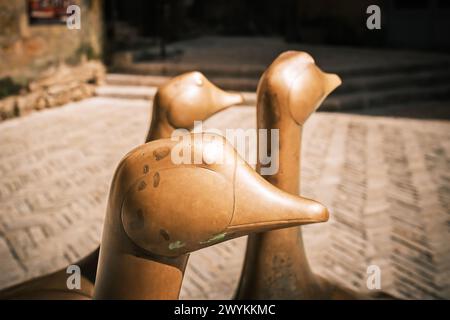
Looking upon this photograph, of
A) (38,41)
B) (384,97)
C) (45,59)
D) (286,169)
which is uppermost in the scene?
(38,41)

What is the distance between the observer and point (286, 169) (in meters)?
1.62

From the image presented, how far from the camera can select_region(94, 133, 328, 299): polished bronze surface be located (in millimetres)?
870

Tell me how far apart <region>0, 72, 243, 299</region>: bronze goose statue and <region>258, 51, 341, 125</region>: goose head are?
0.40 feet

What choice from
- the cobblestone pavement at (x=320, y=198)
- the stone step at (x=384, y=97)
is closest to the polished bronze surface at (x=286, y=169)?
the cobblestone pavement at (x=320, y=198)

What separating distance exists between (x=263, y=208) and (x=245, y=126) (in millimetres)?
5597

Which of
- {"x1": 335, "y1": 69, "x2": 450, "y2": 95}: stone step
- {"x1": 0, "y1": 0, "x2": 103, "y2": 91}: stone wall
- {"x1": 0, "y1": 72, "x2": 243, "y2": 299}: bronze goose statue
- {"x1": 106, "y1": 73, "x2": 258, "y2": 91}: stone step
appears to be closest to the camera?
{"x1": 0, "y1": 72, "x2": 243, "y2": 299}: bronze goose statue

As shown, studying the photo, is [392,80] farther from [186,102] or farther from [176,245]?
[176,245]

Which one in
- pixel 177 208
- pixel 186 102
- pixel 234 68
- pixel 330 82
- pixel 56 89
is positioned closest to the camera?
pixel 177 208

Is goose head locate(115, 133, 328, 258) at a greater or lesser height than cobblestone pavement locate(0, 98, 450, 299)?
greater

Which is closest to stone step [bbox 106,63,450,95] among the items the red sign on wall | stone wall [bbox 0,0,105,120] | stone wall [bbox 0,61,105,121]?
stone wall [bbox 0,61,105,121]

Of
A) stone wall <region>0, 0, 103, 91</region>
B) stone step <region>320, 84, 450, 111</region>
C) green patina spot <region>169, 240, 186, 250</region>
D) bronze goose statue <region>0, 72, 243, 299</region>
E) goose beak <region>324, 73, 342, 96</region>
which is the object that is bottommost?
stone step <region>320, 84, 450, 111</region>

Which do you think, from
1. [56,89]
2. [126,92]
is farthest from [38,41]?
[126,92]

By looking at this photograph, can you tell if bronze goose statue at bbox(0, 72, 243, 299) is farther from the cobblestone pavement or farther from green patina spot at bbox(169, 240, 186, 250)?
the cobblestone pavement

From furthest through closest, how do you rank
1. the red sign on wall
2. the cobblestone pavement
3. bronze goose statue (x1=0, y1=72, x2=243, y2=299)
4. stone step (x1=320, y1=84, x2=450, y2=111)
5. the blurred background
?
stone step (x1=320, y1=84, x2=450, y2=111), the red sign on wall, the blurred background, the cobblestone pavement, bronze goose statue (x1=0, y1=72, x2=243, y2=299)
